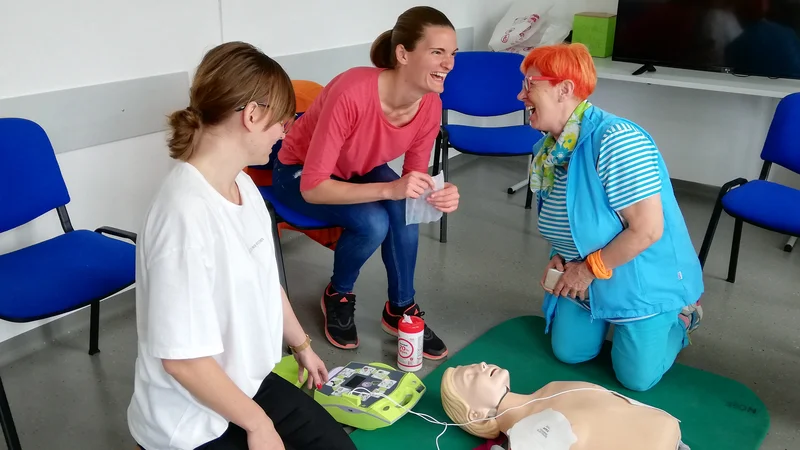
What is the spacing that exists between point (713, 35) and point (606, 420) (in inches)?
97.3

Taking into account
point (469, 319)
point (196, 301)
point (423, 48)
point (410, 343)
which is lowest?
point (469, 319)

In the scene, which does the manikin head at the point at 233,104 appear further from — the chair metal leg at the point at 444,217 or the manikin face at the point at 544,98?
the chair metal leg at the point at 444,217

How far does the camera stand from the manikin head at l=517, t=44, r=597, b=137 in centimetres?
208

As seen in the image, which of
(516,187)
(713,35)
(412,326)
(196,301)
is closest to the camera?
(196,301)

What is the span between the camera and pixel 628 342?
7.25 ft

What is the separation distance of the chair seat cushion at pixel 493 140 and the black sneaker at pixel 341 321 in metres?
1.09

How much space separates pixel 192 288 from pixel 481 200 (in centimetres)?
287

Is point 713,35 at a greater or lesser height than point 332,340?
greater

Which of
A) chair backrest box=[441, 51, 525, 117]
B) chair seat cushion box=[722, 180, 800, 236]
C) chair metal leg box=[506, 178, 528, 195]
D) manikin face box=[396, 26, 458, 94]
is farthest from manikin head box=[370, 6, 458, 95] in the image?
chair metal leg box=[506, 178, 528, 195]

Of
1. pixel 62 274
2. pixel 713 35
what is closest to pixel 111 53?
pixel 62 274

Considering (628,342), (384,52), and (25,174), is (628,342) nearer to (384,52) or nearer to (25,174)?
(384,52)

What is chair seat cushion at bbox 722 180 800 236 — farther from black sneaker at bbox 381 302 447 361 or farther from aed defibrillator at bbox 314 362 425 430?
aed defibrillator at bbox 314 362 425 430

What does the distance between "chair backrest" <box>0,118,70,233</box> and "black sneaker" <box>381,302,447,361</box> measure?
118 cm

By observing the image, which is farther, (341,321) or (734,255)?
(734,255)
